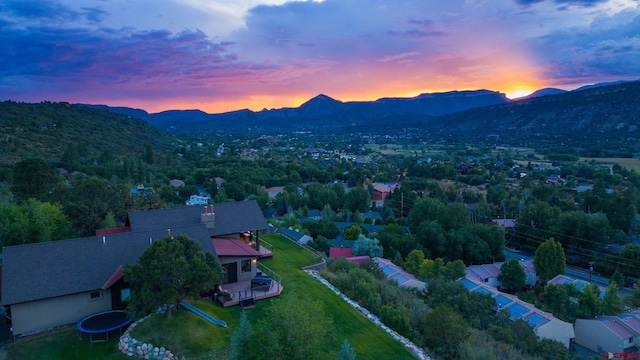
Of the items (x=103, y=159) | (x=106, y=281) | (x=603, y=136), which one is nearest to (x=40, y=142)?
(x=103, y=159)

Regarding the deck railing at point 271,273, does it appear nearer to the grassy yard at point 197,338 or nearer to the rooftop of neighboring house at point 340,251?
the grassy yard at point 197,338

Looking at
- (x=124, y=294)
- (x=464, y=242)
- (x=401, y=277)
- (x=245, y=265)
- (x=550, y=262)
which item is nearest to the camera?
(x=124, y=294)

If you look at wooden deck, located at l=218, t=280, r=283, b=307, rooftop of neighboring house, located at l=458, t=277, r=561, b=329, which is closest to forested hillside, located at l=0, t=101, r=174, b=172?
wooden deck, located at l=218, t=280, r=283, b=307

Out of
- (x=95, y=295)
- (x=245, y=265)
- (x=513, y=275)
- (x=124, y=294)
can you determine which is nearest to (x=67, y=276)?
(x=95, y=295)

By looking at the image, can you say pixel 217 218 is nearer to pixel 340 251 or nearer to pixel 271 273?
pixel 271 273

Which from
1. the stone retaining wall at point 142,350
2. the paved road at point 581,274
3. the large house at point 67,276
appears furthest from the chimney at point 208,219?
the paved road at point 581,274

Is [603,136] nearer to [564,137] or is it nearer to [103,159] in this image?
[564,137]
